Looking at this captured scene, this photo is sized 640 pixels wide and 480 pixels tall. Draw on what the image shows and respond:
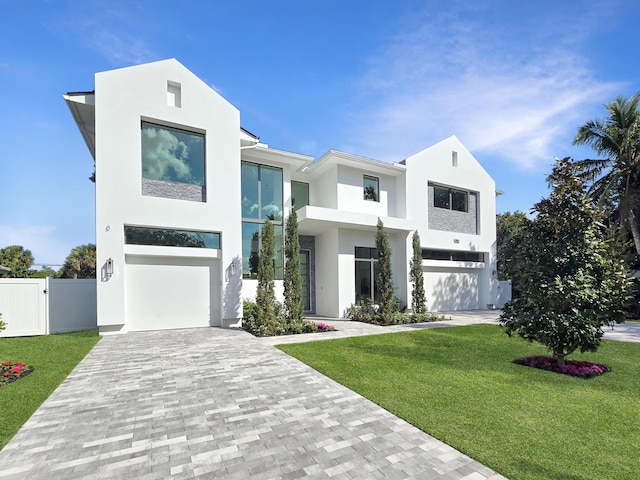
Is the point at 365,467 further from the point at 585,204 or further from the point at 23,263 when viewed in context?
the point at 23,263

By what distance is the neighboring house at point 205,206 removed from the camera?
33.5 ft

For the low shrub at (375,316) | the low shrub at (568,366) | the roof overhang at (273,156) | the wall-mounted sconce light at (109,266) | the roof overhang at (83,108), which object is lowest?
the low shrub at (375,316)

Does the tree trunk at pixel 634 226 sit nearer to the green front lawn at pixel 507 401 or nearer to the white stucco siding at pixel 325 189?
the green front lawn at pixel 507 401

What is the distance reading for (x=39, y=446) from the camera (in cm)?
339

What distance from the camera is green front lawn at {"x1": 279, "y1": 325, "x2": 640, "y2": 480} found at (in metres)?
3.12

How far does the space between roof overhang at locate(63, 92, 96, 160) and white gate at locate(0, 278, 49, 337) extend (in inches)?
220

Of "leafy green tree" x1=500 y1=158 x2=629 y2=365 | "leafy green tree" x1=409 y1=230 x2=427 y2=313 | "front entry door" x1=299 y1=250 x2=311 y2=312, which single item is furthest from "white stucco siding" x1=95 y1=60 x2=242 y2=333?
"leafy green tree" x1=500 y1=158 x2=629 y2=365

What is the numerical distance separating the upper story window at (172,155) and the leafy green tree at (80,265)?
→ 14722 millimetres

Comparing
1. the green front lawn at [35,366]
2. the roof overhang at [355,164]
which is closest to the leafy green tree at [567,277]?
the green front lawn at [35,366]

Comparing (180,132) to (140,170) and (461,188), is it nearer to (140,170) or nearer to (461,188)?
(140,170)

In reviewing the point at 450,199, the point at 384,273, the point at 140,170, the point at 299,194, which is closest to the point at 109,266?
the point at 140,170

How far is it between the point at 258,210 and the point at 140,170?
4.38m

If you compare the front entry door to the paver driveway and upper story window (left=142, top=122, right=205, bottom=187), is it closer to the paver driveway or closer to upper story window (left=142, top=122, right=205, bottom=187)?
upper story window (left=142, top=122, right=205, bottom=187)

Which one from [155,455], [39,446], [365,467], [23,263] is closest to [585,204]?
[365,467]
